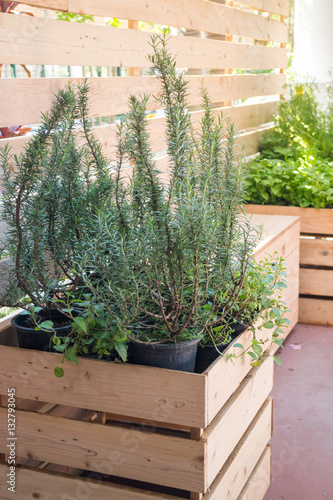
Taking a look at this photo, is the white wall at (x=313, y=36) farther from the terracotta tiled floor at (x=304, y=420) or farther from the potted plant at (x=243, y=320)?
the potted plant at (x=243, y=320)

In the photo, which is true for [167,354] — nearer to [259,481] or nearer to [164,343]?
[164,343]

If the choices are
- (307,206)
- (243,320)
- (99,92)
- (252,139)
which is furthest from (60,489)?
(252,139)

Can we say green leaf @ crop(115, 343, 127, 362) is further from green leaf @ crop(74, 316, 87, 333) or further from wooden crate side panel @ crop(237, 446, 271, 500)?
wooden crate side panel @ crop(237, 446, 271, 500)

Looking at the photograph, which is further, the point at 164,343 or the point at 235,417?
the point at 235,417

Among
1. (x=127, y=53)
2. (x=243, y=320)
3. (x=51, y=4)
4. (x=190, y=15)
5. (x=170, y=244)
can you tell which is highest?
(x=190, y=15)

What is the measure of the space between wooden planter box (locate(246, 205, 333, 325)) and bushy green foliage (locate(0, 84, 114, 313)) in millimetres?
2527

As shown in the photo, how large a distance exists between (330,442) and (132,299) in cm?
158

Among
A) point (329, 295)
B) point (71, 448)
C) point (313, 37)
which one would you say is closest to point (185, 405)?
point (71, 448)

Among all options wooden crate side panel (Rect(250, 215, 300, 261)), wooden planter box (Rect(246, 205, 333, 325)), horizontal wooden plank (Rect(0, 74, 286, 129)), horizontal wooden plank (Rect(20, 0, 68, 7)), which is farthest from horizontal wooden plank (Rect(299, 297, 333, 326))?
horizontal wooden plank (Rect(20, 0, 68, 7))

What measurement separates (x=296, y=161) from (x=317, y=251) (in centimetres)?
78

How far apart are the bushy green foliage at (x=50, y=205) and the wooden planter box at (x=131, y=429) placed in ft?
0.65

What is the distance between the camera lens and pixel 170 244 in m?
1.37

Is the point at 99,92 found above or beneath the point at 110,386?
above

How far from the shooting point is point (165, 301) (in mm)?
1507
